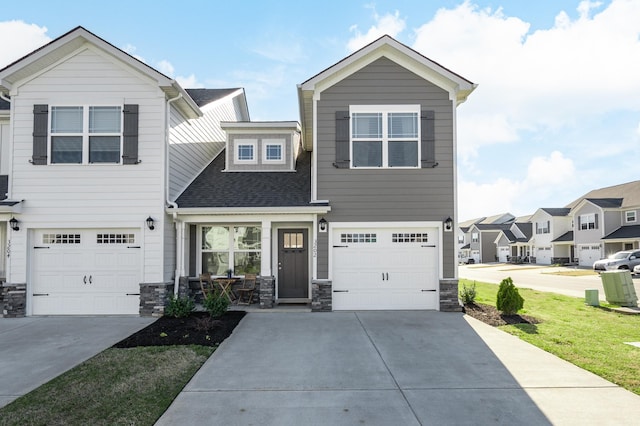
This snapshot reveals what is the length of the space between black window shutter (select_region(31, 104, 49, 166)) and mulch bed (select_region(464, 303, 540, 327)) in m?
11.4

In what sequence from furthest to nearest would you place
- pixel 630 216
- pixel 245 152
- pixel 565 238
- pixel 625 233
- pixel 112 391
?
pixel 565 238 < pixel 630 216 < pixel 625 233 < pixel 245 152 < pixel 112 391

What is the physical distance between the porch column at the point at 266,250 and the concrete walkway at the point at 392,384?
253 centimetres

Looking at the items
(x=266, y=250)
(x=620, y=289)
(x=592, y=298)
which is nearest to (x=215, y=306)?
(x=266, y=250)

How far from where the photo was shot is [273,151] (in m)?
12.3

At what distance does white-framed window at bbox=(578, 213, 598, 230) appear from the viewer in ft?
110

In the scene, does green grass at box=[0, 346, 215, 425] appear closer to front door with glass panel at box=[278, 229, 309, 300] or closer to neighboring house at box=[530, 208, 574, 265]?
front door with glass panel at box=[278, 229, 309, 300]

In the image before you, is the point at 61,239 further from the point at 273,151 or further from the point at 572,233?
the point at 572,233

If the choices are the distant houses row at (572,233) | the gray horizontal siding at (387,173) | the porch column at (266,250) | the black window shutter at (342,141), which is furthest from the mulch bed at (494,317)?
the distant houses row at (572,233)

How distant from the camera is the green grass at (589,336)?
5660 mm

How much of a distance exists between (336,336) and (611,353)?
4647mm

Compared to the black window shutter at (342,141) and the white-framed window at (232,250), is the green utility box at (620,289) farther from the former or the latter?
the white-framed window at (232,250)

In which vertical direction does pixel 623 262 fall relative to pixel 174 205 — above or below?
below

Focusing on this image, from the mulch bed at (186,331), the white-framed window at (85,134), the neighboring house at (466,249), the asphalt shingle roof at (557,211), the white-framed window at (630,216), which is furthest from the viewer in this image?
the neighboring house at (466,249)

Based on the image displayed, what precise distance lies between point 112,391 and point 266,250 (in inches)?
225
